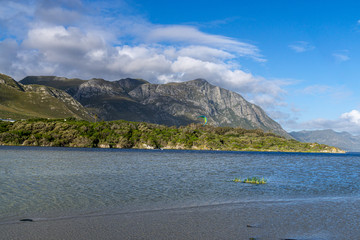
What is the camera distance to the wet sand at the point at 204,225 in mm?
16930

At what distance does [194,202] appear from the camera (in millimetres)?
28250

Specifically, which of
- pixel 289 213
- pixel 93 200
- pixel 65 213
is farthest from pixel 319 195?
pixel 65 213

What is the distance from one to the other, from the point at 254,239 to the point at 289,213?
30.5 feet

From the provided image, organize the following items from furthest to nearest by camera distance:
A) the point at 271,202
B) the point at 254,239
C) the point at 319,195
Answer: the point at 319,195
the point at 271,202
the point at 254,239

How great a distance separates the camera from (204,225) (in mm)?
19625

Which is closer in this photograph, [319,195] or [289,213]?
[289,213]

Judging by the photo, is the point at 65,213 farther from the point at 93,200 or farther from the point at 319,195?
the point at 319,195

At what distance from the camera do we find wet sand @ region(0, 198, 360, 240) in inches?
667

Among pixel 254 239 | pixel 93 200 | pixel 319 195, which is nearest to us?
pixel 254 239

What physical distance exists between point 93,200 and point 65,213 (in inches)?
213

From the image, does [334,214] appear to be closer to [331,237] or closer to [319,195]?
[331,237]

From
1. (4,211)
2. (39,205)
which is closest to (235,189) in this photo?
(39,205)

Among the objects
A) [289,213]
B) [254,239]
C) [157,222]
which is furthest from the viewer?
[289,213]

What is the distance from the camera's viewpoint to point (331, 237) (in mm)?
17641
